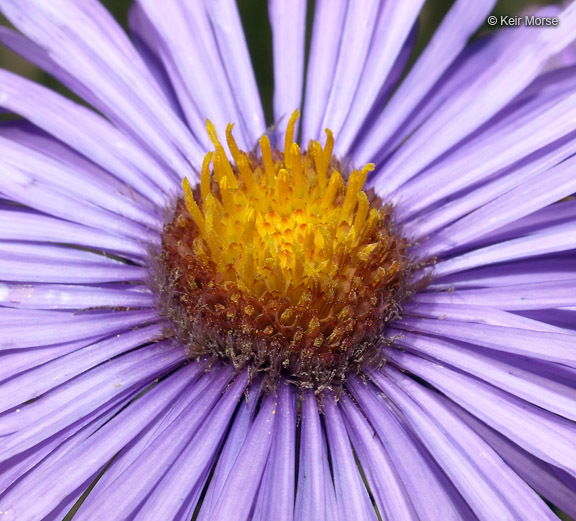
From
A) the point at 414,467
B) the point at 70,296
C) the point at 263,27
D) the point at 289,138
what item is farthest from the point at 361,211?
the point at 263,27

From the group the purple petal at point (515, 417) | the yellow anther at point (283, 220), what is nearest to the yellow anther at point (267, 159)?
the yellow anther at point (283, 220)

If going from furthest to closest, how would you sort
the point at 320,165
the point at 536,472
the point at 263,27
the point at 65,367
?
the point at 263,27
the point at 320,165
the point at 65,367
the point at 536,472

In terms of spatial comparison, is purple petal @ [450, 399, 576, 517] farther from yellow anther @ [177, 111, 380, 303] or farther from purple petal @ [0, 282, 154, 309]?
purple petal @ [0, 282, 154, 309]

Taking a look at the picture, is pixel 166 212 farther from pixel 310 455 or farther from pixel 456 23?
pixel 456 23

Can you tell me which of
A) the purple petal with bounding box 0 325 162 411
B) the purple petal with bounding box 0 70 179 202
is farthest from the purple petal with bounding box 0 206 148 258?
the purple petal with bounding box 0 325 162 411

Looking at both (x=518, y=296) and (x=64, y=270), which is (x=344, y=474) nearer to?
(x=518, y=296)

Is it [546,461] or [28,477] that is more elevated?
A: [28,477]

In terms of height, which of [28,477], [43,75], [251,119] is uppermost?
[43,75]

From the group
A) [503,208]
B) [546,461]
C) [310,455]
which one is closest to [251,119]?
[503,208]
